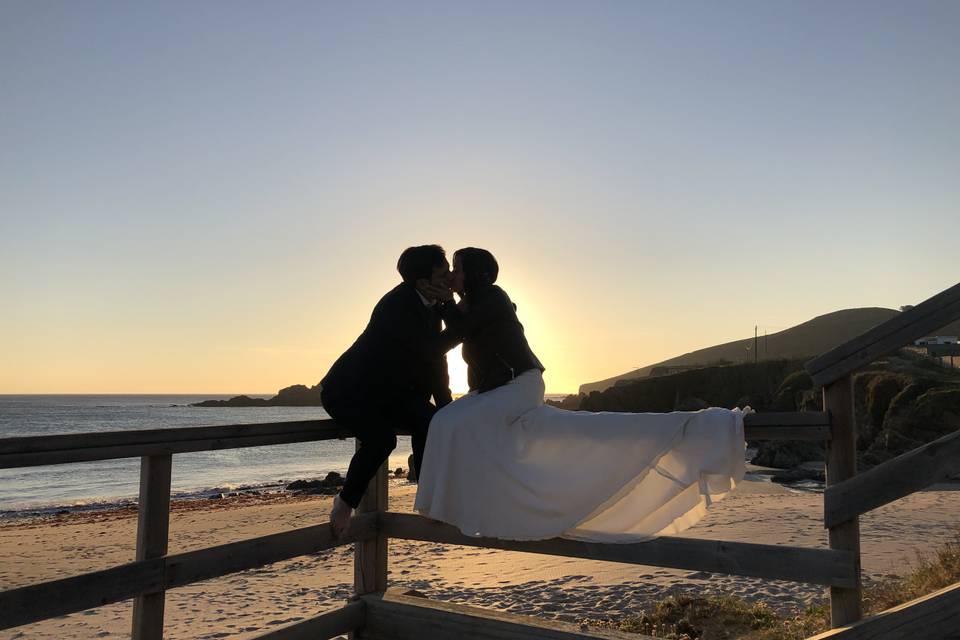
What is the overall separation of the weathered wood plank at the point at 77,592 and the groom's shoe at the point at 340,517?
100 cm

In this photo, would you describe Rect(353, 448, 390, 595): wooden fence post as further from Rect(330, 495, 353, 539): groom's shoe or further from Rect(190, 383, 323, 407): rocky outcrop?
Rect(190, 383, 323, 407): rocky outcrop

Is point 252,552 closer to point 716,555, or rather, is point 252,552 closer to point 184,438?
point 184,438

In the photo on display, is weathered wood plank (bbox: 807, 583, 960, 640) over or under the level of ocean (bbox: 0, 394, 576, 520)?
over

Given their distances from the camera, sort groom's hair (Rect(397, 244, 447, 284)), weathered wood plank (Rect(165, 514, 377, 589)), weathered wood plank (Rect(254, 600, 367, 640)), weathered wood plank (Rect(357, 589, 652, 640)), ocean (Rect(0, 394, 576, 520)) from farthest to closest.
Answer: ocean (Rect(0, 394, 576, 520)) → groom's hair (Rect(397, 244, 447, 284)) → weathered wood plank (Rect(254, 600, 367, 640)) → weathered wood plank (Rect(357, 589, 652, 640)) → weathered wood plank (Rect(165, 514, 377, 589))

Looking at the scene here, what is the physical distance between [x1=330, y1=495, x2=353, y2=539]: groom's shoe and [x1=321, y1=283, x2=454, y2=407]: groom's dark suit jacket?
57cm

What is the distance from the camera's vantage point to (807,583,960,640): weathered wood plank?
2834mm

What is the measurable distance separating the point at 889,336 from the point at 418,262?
2.33 metres

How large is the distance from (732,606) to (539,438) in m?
3.89

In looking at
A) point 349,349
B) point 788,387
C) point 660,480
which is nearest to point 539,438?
point 660,480

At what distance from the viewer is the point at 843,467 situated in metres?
3.17

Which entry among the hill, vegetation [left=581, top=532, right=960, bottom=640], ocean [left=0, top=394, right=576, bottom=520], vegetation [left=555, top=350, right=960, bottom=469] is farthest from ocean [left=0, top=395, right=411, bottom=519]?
the hill

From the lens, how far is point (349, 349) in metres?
4.17

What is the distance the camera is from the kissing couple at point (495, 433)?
3477 millimetres

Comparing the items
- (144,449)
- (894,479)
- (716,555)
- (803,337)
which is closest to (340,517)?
(144,449)
